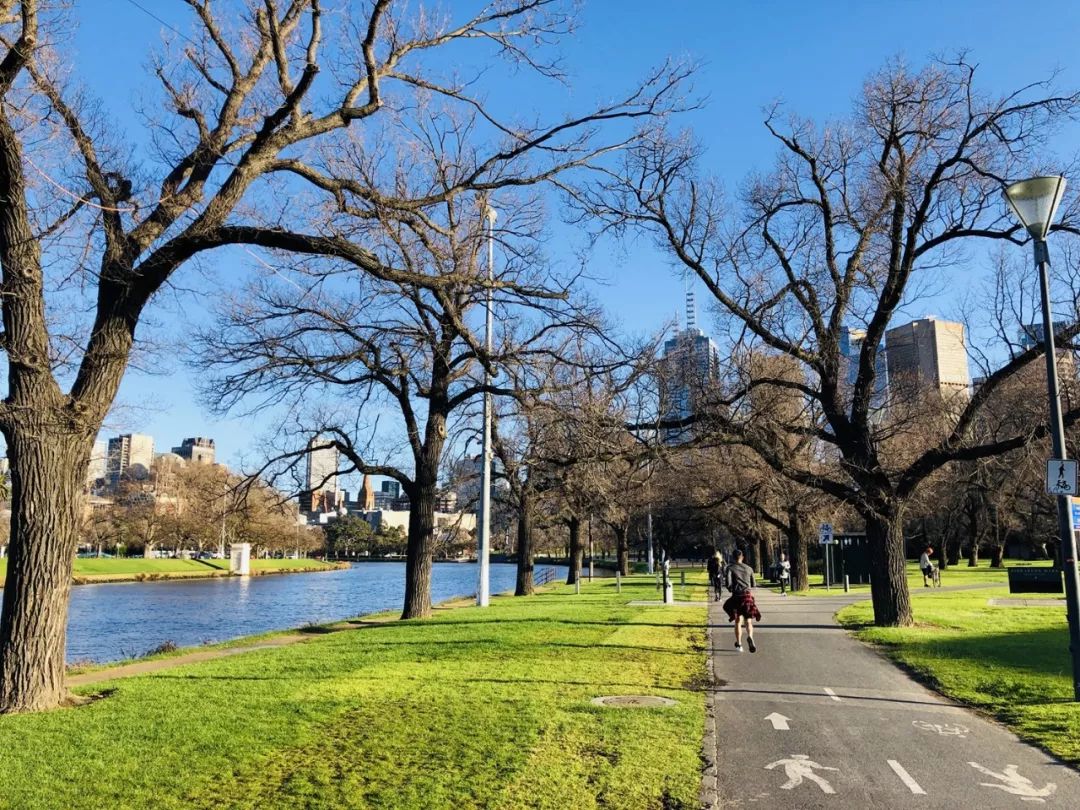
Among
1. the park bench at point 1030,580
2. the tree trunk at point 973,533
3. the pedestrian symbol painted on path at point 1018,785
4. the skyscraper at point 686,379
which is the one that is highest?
the skyscraper at point 686,379

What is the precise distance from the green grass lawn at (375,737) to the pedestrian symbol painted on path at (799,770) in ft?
2.28

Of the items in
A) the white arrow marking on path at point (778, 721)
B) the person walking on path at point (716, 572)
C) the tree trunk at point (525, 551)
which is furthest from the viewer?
the tree trunk at point (525, 551)

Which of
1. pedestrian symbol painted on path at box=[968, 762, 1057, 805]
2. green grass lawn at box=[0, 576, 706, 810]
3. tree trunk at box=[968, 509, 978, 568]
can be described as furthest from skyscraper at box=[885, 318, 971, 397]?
tree trunk at box=[968, 509, 978, 568]

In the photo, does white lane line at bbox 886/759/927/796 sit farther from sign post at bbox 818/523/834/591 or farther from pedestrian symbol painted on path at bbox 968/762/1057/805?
sign post at bbox 818/523/834/591

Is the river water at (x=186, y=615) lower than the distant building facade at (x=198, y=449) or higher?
lower

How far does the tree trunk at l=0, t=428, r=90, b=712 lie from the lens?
8734 millimetres

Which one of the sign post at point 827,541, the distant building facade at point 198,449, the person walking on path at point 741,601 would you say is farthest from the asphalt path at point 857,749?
the distant building facade at point 198,449

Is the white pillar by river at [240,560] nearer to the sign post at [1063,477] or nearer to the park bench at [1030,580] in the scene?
the park bench at [1030,580]

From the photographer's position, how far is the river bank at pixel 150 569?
67.2 meters

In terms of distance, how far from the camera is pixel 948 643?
567 inches

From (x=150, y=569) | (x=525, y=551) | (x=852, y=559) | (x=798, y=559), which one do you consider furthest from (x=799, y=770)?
(x=150, y=569)

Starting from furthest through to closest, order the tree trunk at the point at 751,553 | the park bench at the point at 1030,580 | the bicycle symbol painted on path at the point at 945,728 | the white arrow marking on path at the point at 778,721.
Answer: the tree trunk at the point at 751,553 → the park bench at the point at 1030,580 → the white arrow marking on path at the point at 778,721 → the bicycle symbol painted on path at the point at 945,728

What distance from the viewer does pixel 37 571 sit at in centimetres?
891

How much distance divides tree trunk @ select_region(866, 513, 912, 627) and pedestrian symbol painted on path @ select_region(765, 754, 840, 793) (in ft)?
36.8
